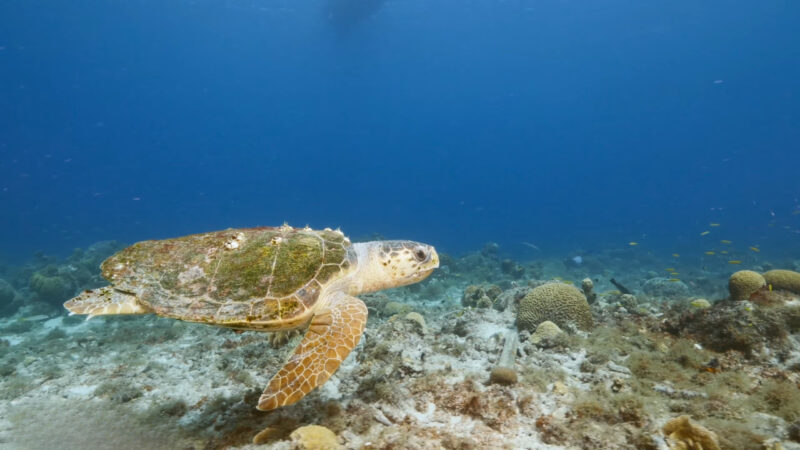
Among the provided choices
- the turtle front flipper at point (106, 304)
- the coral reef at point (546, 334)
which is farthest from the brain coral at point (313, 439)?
the coral reef at point (546, 334)

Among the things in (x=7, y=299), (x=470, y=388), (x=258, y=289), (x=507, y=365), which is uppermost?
(x=258, y=289)

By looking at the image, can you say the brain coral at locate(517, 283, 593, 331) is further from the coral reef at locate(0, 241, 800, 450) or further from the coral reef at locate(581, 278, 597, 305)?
the coral reef at locate(581, 278, 597, 305)

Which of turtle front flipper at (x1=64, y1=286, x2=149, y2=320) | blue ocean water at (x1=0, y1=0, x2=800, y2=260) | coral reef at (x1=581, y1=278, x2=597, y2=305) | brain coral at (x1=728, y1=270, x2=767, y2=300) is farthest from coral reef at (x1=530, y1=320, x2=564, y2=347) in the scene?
blue ocean water at (x1=0, y1=0, x2=800, y2=260)

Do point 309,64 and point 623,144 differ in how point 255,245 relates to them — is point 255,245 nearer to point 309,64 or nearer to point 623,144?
point 309,64

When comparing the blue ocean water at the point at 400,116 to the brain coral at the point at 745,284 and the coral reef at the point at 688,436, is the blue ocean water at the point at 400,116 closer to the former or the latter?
the brain coral at the point at 745,284

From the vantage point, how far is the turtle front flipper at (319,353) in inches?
98.0

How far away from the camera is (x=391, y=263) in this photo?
403cm

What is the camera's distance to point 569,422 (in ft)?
8.79

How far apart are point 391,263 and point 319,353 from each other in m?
1.55

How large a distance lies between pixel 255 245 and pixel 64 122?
A: 491ft

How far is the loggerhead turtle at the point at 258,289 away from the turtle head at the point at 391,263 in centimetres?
17

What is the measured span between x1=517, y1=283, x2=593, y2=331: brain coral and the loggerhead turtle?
3.37 metres

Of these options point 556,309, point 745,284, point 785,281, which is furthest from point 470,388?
point 785,281

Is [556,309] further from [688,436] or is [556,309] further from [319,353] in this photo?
[319,353]
